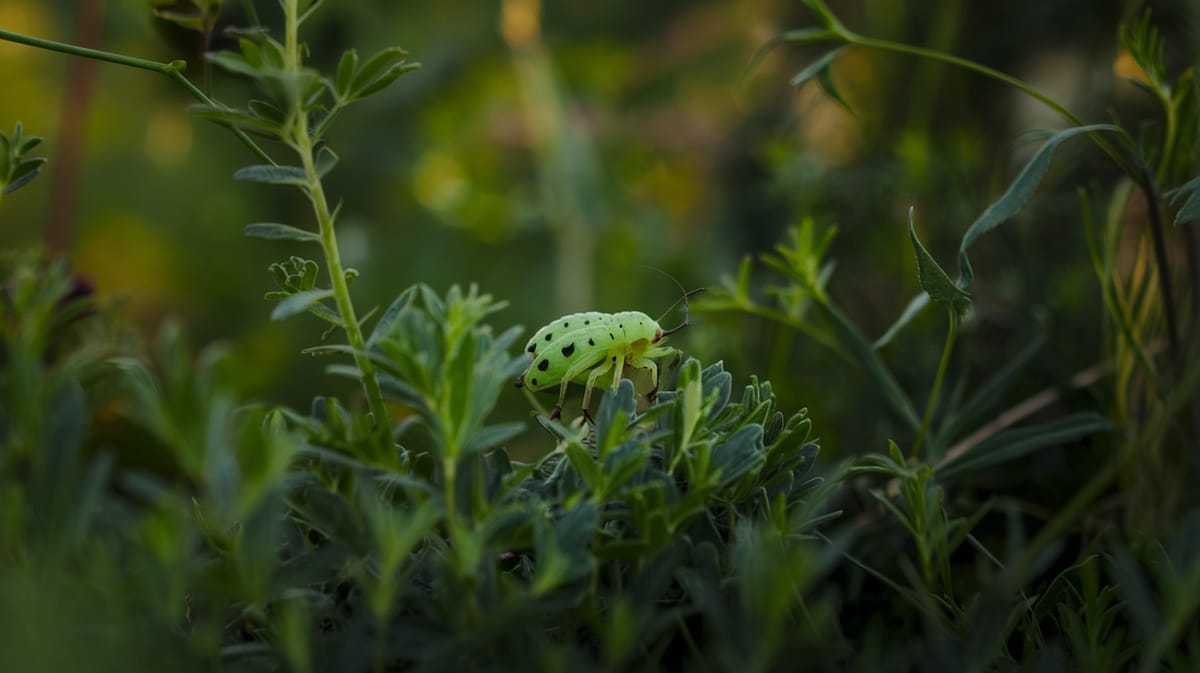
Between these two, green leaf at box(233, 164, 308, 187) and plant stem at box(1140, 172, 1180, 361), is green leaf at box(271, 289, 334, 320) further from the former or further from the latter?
plant stem at box(1140, 172, 1180, 361)

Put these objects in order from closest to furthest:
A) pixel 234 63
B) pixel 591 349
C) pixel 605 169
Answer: pixel 234 63
pixel 591 349
pixel 605 169

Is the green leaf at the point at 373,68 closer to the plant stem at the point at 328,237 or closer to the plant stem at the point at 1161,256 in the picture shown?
the plant stem at the point at 328,237

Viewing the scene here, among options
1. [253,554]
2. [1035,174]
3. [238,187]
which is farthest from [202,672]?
[238,187]

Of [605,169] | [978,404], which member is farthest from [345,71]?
[605,169]

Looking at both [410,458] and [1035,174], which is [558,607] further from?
[1035,174]

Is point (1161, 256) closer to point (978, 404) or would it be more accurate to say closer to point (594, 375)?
point (978, 404)

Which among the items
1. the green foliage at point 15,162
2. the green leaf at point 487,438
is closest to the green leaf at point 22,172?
the green foliage at point 15,162
